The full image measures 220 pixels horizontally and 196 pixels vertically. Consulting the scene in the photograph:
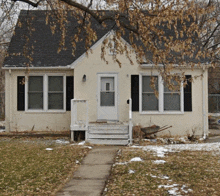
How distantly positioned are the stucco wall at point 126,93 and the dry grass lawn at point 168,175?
4.15 meters

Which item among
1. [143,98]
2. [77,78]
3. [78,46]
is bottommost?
[143,98]

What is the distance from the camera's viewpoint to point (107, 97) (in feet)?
44.4

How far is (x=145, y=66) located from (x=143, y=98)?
134cm

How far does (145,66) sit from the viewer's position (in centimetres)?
1326

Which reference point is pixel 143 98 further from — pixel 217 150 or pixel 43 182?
pixel 43 182

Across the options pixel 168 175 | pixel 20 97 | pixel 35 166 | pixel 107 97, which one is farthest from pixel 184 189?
pixel 20 97

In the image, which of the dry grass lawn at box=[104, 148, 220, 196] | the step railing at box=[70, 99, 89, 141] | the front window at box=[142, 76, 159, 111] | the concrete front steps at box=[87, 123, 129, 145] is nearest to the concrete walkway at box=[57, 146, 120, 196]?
the dry grass lawn at box=[104, 148, 220, 196]

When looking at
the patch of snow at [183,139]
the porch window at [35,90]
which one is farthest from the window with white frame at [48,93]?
the patch of snow at [183,139]

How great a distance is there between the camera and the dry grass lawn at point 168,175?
5906mm

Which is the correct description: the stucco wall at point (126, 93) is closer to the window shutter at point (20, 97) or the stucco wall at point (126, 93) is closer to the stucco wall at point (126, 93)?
the stucco wall at point (126, 93)

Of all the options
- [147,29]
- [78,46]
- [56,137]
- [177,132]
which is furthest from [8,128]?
[147,29]

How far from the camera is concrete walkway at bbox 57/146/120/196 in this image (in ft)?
19.5

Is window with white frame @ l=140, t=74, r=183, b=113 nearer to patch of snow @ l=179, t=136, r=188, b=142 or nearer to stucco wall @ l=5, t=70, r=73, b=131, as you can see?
patch of snow @ l=179, t=136, r=188, b=142

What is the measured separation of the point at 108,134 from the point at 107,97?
1.92 m
